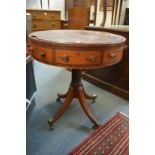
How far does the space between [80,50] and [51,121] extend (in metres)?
0.69

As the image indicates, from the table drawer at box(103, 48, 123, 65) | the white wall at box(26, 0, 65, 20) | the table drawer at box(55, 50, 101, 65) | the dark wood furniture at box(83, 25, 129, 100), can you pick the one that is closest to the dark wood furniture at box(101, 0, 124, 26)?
the dark wood furniture at box(83, 25, 129, 100)

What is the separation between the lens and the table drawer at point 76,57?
3.25 ft

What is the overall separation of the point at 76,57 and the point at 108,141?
2.30ft

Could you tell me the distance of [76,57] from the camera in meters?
0.99

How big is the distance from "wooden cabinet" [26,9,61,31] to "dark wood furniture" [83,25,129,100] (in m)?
1.80

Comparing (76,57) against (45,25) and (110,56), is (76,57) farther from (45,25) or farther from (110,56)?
(45,25)

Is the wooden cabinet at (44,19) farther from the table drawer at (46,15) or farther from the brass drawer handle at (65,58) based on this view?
the brass drawer handle at (65,58)

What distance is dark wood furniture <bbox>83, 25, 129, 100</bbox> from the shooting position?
70.0 inches

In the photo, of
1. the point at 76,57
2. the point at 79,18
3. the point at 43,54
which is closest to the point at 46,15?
the point at 79,18

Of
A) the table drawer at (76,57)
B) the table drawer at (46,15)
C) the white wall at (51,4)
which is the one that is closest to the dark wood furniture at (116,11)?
the table drawer at (76,57)

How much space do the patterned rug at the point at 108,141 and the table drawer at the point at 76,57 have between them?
62 cm

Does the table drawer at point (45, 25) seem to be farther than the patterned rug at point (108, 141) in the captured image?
Yes
